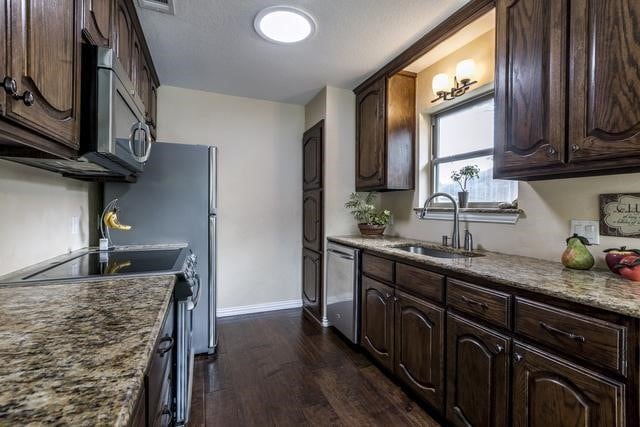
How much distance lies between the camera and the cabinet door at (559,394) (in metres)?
0.95

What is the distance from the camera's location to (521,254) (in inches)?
72.0

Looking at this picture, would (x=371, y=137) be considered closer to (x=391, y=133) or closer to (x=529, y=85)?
(x=391, y=133)

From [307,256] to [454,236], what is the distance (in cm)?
165

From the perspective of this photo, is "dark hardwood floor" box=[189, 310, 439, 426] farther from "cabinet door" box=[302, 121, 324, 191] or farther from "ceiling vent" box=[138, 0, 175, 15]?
"ceiling vent" box=[138, 0, 175, 15]

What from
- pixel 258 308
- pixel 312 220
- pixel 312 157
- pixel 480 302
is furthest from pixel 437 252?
pixel 258 308

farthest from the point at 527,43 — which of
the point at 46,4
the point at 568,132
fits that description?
the point at 46,4

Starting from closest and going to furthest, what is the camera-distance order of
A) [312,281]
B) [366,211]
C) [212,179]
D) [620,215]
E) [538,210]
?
1. [620,215]
2. [538,210]
3. [212,179]
4. [366,211]
5. [312,281]

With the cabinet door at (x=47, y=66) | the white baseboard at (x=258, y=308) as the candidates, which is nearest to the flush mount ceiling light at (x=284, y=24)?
the cabinet door at (x=47, y=66)

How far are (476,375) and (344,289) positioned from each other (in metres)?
1.30

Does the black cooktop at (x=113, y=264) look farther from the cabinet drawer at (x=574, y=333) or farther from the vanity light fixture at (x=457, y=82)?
the vanity light fixture at (x=457, y=82)

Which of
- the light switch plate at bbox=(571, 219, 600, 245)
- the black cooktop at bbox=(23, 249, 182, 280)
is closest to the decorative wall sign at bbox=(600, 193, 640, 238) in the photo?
the light switch plate at bbox=(571, 219, 600, 245)

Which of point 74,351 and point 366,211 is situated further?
point 366,211

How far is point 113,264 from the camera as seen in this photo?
1518 millimetres

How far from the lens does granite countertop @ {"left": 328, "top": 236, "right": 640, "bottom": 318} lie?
38.2 inches
